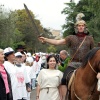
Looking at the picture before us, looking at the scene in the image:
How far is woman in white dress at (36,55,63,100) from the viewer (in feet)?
23.5

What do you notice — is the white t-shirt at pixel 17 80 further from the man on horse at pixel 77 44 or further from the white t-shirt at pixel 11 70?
the man on horse at pixel 77 44

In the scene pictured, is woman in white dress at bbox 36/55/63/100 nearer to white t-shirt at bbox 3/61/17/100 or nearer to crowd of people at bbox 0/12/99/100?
crowd of people at bbox 0/12/99/100

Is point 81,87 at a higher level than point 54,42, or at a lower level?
lower

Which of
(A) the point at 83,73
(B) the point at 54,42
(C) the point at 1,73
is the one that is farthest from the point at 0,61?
(A) the point at 83,73

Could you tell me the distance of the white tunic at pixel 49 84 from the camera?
7156mm

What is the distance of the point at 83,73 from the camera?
21.5 ft

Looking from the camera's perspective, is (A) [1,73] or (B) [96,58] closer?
(B) [96,58]

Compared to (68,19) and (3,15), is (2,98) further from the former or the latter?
(68,19)

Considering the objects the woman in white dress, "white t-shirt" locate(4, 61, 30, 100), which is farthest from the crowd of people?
"white t-shirt" locate(4, 61, 30, 100)

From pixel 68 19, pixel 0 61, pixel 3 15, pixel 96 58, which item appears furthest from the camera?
pixel 68 19

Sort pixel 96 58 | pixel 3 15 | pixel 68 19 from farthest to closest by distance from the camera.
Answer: pixel 68 19
pixel 3 15
pixel 96 58

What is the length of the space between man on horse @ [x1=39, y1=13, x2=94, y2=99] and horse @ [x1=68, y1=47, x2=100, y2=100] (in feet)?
2.19

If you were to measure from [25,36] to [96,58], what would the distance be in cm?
6674

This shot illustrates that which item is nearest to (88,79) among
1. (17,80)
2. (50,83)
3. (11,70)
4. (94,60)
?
(94,60)
